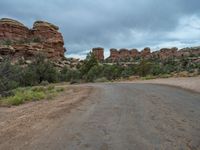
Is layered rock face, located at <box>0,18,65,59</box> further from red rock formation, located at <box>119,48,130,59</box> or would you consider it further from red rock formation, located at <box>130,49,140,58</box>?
red rock formation, located at <box>130,49,140,58</box>

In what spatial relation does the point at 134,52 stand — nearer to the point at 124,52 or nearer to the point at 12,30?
the point at 124,52

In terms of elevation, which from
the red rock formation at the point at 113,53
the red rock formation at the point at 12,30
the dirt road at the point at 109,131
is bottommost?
the dirt road at the point at 109,131

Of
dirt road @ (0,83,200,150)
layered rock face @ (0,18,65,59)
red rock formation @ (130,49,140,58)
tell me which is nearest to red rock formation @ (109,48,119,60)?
red rock formation @ (130,49,140,58)

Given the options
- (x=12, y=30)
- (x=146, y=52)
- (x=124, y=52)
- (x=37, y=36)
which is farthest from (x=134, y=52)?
(x=12, y=30)

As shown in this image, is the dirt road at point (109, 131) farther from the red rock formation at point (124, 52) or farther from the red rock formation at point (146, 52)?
the red rock formation at point (124, 52)

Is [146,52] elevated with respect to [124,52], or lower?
lower

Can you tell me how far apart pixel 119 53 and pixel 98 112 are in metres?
165

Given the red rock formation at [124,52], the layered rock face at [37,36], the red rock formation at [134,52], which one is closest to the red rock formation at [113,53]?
the red rock formation at [124,52]

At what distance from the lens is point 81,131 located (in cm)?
711

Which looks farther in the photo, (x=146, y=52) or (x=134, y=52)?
(x=134, y=52)

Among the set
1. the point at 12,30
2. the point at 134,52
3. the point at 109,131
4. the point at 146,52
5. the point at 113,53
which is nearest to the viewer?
the point at 109,131

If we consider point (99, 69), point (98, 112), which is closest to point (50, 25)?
point (99, 69)

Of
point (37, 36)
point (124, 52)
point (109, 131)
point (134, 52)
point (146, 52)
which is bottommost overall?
point (109, 131)

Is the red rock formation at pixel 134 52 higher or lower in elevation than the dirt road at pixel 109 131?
higher
